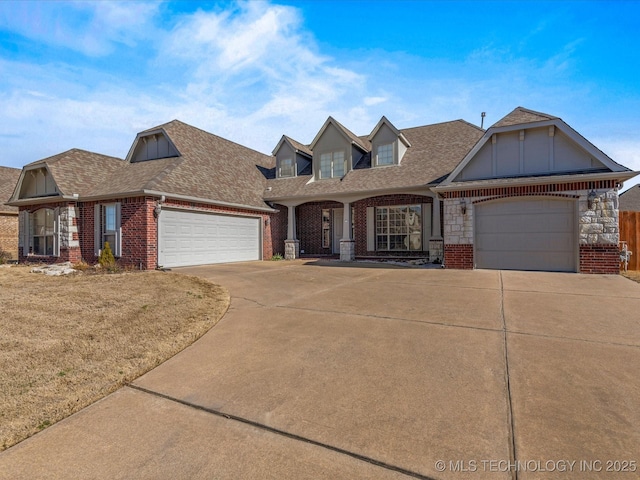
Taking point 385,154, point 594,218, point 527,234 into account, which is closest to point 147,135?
point 385,154

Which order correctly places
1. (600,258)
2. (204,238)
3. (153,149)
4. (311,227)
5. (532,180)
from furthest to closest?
(311,227), (153,149), (204,238), (532,180), (600,258)

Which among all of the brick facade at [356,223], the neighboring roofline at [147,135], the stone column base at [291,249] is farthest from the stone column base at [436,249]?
the neighboring roofline at [147,135]

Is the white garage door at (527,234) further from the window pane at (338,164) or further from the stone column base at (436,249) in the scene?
the window pane at (338,164)

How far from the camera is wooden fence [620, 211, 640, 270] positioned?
11438 mm

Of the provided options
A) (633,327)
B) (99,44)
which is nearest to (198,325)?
(633,327)

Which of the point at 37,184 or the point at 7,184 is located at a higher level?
the point at 7,184

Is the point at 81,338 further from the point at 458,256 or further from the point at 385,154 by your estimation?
the point at 385,154

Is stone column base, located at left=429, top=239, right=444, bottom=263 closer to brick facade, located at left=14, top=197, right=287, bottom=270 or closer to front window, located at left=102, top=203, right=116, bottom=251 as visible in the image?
brick facade, located at left=14, top=197, right=287, bottom=270

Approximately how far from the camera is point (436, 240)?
14141 mm

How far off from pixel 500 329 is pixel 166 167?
45.2ft

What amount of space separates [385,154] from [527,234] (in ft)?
25.5

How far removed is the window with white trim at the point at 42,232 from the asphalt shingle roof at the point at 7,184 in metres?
7.18

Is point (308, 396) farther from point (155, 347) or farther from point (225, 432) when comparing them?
point (155, 347)

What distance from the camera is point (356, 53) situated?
417 inches
